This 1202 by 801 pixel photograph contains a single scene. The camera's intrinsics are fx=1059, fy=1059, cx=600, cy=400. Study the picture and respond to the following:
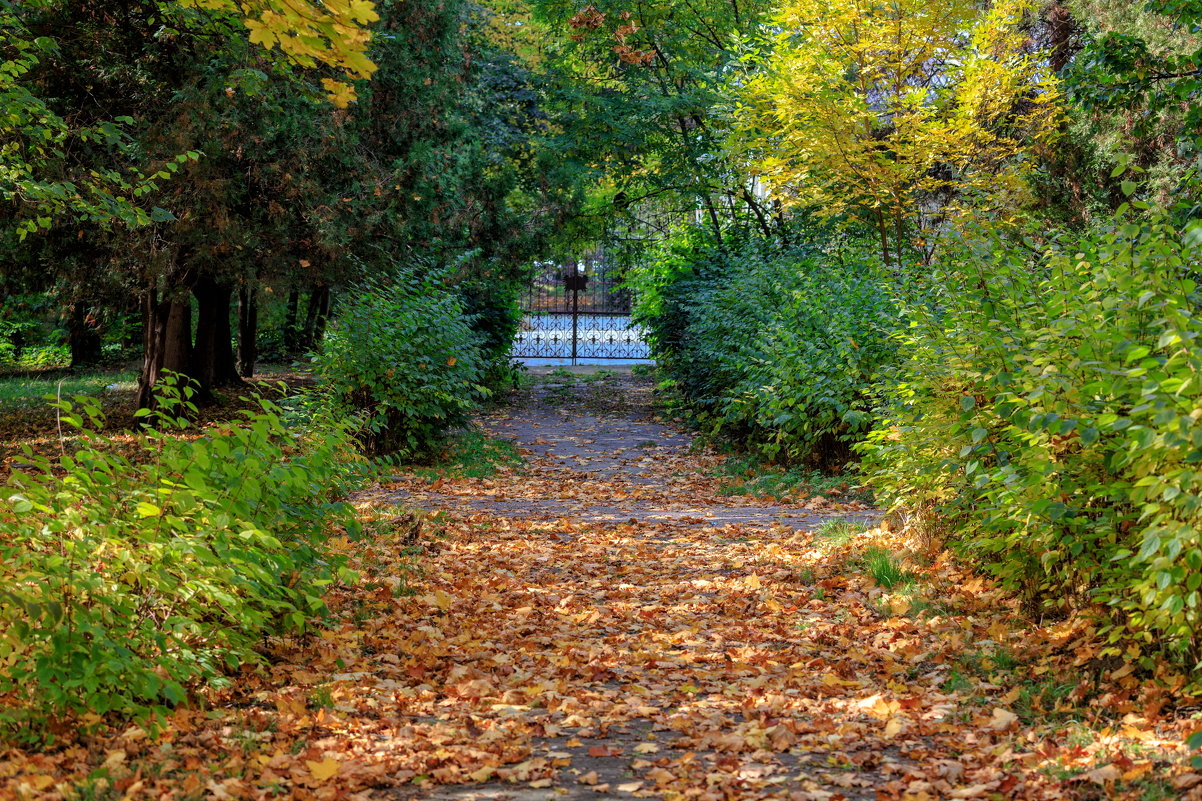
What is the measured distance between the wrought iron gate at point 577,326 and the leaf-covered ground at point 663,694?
60.8ft

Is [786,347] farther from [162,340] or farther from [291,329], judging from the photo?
[291,329]

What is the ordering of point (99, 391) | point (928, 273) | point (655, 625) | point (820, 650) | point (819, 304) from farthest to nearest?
1. point (99, 391)
2. point (819, 304)
3. point (928, 273)
4. point (655, 625)
5. point (820, 650)

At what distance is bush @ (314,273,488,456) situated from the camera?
427 inches

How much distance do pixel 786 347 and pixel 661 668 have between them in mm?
6176

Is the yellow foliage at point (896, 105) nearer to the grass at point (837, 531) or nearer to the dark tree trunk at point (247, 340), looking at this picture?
the grass at point (837, 531)

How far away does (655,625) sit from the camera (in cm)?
564

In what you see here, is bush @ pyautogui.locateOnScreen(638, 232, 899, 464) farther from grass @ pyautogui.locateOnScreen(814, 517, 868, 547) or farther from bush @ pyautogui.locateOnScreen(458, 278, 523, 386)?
bush @ pyautogui.locateOnScreen(458, 278, 523, 386)

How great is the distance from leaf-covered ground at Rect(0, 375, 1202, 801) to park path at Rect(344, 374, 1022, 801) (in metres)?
0.02

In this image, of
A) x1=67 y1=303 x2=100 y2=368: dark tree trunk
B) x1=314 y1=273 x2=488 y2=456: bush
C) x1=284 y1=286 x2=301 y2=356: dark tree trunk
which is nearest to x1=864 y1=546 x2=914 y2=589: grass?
x1=314 y1=273 x2=488 y2=456: bush

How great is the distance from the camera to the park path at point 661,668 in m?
3.51

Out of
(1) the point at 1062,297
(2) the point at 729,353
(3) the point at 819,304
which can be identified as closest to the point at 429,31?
(2) the point at 729,353

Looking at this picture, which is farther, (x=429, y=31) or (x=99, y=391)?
(x=99, y=391)

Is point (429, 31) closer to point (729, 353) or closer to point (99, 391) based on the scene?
point (729, 353)

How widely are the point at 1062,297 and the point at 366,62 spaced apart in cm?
319
